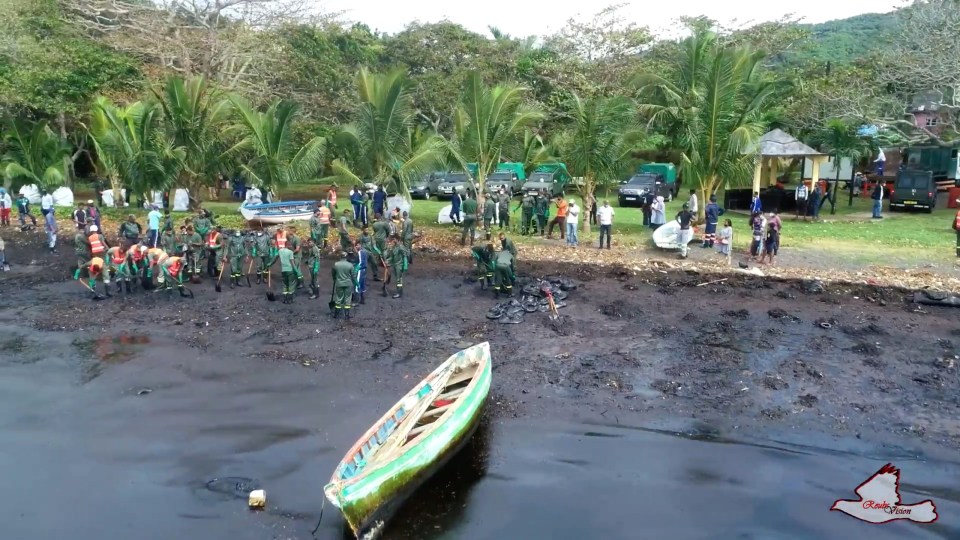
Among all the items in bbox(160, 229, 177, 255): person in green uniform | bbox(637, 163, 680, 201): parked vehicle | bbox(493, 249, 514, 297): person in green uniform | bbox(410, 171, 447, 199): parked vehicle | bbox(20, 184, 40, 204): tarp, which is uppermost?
bbox(637, 163, 680, 201): parked vehicle

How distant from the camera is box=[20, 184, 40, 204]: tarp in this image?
93.4ft

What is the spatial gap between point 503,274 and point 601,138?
20.1ft

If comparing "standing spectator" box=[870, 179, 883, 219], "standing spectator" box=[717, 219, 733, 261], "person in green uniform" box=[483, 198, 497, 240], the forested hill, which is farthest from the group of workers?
the forested hill

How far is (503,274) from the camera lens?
16.7 metres

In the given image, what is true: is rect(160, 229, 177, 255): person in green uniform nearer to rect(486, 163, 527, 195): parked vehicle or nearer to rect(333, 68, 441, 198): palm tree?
rect(333, 68, 441, 198): palm tree

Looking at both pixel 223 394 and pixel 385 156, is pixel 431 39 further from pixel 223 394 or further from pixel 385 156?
pixel 223 394

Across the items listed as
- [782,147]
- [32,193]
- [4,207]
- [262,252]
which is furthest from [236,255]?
[782,147]

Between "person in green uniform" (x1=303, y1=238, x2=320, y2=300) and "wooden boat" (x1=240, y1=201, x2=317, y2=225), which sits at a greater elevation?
"wooden boat" (x1=240, y1=201, x2=317, y2=225)

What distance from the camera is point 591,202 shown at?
891 inches

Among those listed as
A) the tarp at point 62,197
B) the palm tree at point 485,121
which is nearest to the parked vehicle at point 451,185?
the palm tree at point 485,121

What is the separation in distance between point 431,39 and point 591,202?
21356 mm

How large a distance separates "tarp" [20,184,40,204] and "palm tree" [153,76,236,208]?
7174mm

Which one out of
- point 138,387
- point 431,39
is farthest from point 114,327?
point 431,39

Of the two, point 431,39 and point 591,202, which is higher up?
point 431,39
